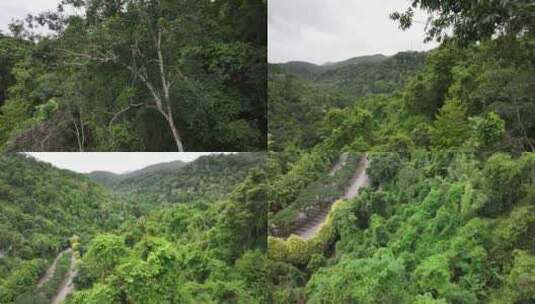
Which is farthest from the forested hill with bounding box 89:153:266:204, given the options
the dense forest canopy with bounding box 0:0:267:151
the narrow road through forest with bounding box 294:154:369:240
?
the narrow road through forest with bounding box 294:154:369:240

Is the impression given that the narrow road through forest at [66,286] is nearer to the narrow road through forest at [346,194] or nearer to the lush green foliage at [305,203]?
the lush green foliage at [305,203]

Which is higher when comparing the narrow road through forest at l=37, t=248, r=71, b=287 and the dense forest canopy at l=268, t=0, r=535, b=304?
the dense forest canopy at l=268, t=0, r=535, b=304

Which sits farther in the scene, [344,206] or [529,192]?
[344,206]

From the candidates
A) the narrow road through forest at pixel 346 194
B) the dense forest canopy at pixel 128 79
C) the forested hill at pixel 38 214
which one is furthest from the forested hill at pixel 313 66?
the forested hill at pixel 38 214

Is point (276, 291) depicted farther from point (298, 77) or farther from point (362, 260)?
point (298, 77)

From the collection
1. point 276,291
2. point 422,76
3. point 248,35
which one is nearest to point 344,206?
point 276,291

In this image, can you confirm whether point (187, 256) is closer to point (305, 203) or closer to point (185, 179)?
point (185, 179)

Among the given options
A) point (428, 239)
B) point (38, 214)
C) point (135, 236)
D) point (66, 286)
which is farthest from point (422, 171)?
point (38, 214)

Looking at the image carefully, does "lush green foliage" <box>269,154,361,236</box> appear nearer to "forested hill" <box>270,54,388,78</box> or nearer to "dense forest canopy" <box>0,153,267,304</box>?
"dense forest canopy" <box>0,153,267,304</box>
